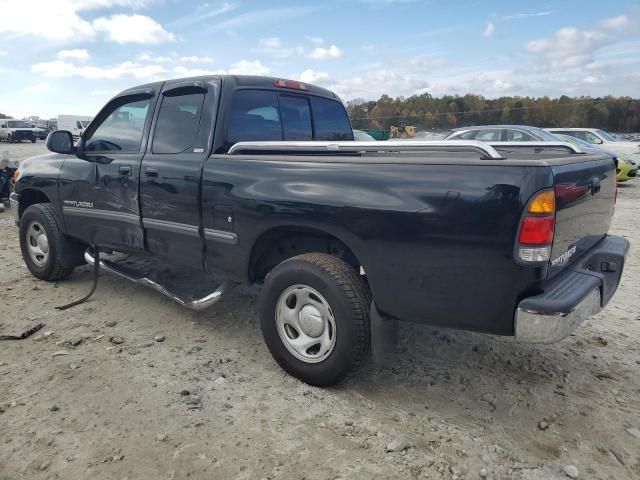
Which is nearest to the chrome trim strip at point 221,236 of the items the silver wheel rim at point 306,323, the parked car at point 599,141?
the silver wheel rim at point 306,323

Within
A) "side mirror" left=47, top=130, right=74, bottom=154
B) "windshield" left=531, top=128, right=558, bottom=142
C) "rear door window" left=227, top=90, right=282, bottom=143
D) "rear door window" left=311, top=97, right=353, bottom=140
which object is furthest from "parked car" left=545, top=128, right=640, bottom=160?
"side mirror" left=47, top=130, right=74, bottom=154

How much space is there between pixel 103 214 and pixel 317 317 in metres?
2.38

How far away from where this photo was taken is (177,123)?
3.82 meters

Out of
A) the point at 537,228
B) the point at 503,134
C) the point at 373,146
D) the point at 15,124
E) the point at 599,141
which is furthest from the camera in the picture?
the point at 15,124

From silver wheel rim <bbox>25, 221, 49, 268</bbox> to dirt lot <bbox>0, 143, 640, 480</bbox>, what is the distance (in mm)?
922

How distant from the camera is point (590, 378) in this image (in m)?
3.21

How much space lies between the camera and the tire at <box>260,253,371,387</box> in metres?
2.81

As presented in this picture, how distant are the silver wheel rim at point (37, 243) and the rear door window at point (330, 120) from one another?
2897mm

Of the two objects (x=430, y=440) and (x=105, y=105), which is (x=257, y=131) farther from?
(x=430, y=440)

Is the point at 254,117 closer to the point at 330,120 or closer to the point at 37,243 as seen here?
the point at 330,120

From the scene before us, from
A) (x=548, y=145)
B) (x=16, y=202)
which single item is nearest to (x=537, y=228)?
(x=548, y=145)

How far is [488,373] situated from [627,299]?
2.21 meters

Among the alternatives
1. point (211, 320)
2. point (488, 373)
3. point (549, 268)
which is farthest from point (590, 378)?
point (211, 320)

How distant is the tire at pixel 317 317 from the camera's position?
2.81 m
